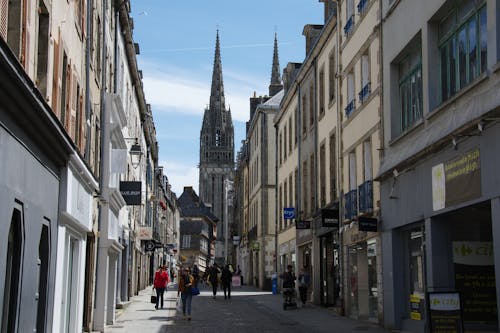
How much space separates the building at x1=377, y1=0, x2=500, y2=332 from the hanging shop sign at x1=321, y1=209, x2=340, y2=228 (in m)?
5.29

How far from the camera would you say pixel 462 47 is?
626 inches

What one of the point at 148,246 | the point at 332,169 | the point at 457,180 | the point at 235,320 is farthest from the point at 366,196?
the point at 148,246

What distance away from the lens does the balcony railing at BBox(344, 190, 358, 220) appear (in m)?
24.4

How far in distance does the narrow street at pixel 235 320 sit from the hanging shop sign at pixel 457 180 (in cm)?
531

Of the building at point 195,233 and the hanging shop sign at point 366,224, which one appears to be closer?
the hanging shop sign at point 366,224

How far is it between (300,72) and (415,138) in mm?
17304

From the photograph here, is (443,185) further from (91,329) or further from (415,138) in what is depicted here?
(91,329)

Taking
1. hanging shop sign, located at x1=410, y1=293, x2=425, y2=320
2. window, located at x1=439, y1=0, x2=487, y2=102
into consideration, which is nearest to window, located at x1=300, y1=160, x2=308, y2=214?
hanging shop sign, located at x1=410, y1=293, x2=425, y2=320

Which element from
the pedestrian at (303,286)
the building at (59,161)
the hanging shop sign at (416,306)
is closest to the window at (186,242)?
the pedestrian at (303,286)

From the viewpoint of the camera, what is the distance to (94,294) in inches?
811

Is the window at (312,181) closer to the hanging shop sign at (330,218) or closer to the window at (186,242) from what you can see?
the hanging shop sign at (330,218)

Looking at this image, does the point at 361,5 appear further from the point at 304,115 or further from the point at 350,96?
the point at 304,115

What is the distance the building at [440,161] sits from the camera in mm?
13977

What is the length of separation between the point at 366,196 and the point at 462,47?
7767mm
